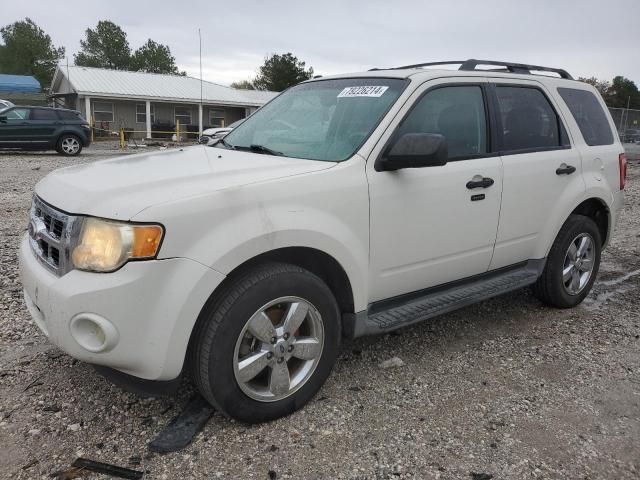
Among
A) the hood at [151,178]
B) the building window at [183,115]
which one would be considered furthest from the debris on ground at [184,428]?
the building window at [183,115]

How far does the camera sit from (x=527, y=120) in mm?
3980

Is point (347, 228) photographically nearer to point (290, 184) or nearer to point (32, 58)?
point (290, 184)

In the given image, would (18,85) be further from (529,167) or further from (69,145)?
(529,167)

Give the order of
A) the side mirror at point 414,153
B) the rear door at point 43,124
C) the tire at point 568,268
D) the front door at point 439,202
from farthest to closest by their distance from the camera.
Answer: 1. the rear door at point 43,124
2. the tire at point 568,268
3. the front door at point 439,202
4. the side mirror at point 414,153

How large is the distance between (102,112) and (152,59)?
48.9m

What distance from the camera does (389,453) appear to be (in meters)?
2.60

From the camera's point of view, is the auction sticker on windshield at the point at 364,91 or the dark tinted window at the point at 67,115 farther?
the dark tinted window at the point at 67,115

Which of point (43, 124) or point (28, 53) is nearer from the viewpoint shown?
point (43, 124)

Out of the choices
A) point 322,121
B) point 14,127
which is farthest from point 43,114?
point 322,121

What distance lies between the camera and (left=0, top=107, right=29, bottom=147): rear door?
16188 mm

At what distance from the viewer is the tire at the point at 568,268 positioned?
14.0 ft

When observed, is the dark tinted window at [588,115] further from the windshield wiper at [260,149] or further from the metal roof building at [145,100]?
the metal roof building at [145,100]

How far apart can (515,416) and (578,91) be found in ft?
9.52

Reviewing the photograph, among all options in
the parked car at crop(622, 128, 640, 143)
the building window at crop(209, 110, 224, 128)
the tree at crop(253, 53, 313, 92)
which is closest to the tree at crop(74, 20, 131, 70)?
the tree at crop(253, 53, 313, 92)
